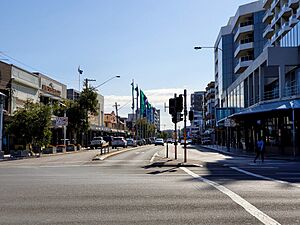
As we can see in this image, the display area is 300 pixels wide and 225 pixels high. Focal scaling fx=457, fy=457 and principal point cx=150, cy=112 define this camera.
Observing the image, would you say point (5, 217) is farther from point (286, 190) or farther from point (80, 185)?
point (286, 190)

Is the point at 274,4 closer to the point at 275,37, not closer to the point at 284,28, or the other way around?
the point at 275,37

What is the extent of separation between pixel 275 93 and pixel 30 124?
25.9m

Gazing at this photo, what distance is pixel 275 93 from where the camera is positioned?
49312 millimetres

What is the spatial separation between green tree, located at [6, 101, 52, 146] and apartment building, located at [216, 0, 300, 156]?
1836 cm

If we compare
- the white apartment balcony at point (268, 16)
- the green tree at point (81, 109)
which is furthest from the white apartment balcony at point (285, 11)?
the green tree at point (81, 109)

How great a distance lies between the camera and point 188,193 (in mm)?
13391

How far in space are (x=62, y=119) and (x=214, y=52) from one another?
73595 millimetres

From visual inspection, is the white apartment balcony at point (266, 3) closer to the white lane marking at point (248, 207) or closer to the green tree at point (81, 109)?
the green tree at point (81, 109)

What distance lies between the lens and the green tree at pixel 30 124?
134 ft

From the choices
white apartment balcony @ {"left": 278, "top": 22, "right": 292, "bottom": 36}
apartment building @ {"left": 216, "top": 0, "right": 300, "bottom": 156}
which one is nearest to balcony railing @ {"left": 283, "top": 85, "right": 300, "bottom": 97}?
apartment building @ {"left": 216, "top": 0, "right": 300, "bottom": 156}

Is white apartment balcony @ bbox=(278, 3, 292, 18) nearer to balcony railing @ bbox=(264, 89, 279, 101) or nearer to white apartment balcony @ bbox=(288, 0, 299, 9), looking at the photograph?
white apartment balcony @ bbox=(288, 0, 299, 9)

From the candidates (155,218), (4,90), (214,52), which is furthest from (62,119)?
(214,52)

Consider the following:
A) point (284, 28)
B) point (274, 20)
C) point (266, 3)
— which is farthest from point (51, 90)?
point (266, 3)

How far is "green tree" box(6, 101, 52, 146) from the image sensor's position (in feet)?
134
